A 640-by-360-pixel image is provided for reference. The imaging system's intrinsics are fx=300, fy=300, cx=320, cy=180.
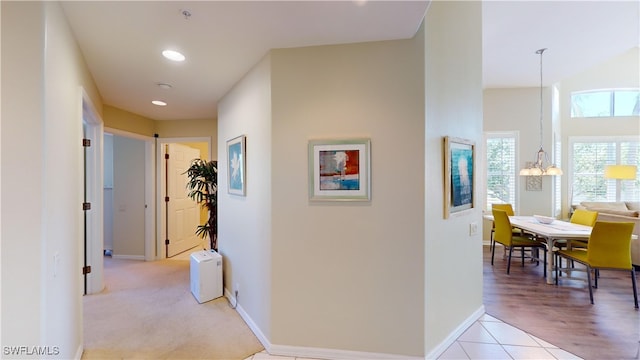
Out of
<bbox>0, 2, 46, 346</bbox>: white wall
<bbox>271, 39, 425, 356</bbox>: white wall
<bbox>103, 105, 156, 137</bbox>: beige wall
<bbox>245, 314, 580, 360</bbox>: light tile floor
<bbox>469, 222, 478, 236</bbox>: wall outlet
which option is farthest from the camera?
<bbox>103, 105, 156, 137</bbox>: beige wall

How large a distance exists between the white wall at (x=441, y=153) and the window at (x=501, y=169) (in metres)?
3.71

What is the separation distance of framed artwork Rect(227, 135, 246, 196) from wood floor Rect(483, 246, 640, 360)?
→ 112 inches

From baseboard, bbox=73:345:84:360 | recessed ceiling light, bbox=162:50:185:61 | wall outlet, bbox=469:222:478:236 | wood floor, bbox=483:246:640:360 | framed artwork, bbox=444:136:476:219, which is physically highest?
recessed ceiling light, bbox=162:50:185:61

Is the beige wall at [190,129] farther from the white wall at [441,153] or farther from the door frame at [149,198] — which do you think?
the white wall at [441,153]

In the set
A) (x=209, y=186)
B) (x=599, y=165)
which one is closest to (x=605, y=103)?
(x=599, y=165)

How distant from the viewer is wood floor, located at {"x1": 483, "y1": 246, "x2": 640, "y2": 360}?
8.28 ft

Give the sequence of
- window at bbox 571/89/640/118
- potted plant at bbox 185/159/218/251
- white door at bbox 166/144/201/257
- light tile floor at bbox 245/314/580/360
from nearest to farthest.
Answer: light tile floor at bbox 245/314/580/360
potted plant at bbox 185/159/218/251
white door at bbox 166/144/201/257
window at bbox 571/89/640/118

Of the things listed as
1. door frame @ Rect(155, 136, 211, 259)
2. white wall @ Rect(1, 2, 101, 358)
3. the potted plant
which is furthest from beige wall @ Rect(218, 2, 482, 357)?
door frame @ Rect(155, 136, 211, 259)

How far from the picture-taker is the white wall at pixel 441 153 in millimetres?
2266

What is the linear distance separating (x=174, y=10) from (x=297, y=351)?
2500 millimetres

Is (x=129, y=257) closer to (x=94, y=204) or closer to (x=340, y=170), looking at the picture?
(x=94, y=204)

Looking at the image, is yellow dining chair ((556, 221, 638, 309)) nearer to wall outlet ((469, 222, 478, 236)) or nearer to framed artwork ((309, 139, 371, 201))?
wall outlet ((469, 222, 478, 236))

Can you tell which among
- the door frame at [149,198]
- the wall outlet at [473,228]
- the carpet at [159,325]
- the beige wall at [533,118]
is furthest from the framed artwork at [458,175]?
the door frame at [149,198]

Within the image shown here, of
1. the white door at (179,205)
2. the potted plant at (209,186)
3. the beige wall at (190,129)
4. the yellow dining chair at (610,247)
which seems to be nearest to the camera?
the yellow dining chair at (610,247)
